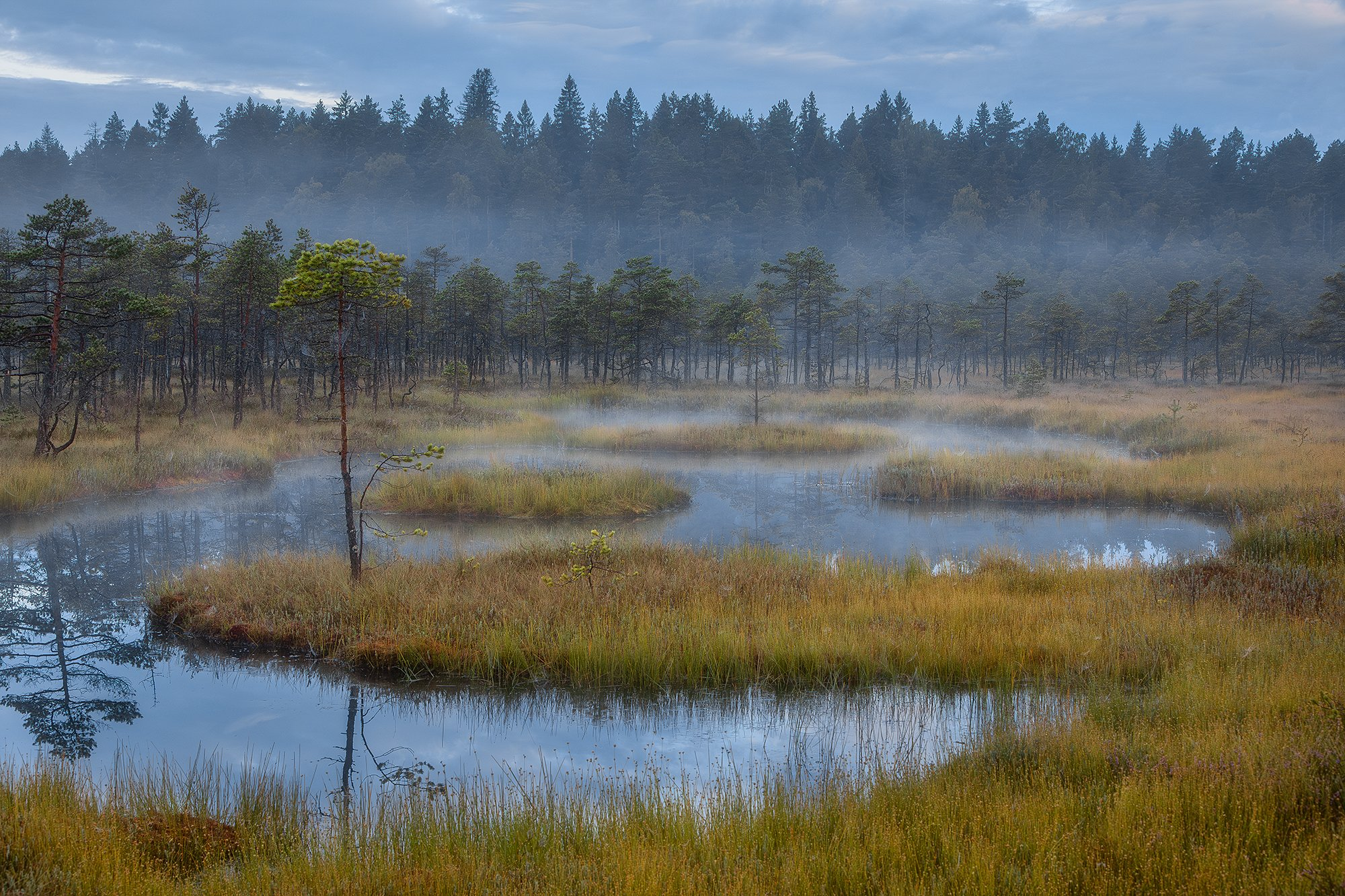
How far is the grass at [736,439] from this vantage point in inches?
1158

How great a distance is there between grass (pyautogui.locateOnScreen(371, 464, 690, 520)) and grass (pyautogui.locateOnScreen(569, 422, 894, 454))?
28.2ft

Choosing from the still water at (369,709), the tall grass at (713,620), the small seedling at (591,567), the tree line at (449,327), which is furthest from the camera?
the tree line at (449,327)

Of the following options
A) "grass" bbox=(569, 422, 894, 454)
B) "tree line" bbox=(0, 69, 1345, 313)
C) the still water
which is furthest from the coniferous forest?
the still water

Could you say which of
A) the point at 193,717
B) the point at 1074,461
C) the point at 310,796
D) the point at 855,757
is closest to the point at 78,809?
the point at 310,796

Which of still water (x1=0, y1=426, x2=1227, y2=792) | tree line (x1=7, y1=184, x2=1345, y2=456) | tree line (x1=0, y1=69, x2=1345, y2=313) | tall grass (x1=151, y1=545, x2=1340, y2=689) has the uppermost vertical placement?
tree line (x1=0, y1=69, x2=1345, y2=313)

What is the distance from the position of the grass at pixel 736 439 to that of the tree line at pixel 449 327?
619 centimetres

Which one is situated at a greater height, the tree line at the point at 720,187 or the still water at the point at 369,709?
the tree line at the point at 720,187

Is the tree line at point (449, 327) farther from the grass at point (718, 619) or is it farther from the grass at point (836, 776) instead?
the grass at point (836, 776)

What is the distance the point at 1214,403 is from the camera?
41188mm

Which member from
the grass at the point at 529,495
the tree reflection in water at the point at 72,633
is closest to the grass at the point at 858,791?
the tree reflection in water at the point at 72,633

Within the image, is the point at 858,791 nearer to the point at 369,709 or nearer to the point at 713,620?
the point at 713,620

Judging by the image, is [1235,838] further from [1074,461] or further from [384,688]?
[1074,461]

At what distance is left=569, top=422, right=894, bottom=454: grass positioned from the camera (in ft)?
96.5

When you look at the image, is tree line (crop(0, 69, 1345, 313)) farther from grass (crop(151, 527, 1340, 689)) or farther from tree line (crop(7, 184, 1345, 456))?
grass (crop(151, 527, 1340, 689))
